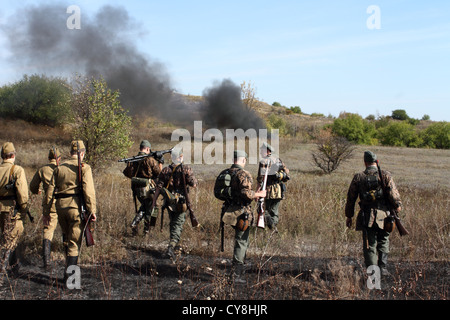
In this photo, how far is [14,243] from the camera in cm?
493

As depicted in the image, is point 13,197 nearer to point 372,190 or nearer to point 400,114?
point 372,190

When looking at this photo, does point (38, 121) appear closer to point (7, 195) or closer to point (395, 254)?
point (7, 195)

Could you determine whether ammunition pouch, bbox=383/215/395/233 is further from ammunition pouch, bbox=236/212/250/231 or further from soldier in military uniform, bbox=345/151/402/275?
ammunition pouch, bbox=236/212/250/231

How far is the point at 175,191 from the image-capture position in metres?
5.91

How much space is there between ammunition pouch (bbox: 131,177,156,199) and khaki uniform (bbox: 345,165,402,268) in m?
3.42

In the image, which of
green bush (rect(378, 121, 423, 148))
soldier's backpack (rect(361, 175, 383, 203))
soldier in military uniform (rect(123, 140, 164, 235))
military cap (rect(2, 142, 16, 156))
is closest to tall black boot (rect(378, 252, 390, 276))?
soldier's backpack (rect(361, 175, 383, 203))

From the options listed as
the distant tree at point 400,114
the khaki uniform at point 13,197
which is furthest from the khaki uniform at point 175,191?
the distant tree at point 400,114

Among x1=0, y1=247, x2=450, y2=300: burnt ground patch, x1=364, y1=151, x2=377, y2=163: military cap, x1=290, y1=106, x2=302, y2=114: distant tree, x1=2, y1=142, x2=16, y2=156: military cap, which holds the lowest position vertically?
x1=0, y1=247, x2=450, y2=300: burnt ground patch

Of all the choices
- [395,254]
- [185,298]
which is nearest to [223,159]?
[395,254]

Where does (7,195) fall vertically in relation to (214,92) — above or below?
below

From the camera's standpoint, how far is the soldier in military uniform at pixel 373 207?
4.75m

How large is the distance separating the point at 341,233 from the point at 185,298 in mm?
3299

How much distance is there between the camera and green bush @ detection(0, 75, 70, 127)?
2873cm

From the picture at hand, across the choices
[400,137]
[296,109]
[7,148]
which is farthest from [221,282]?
[296,109]
